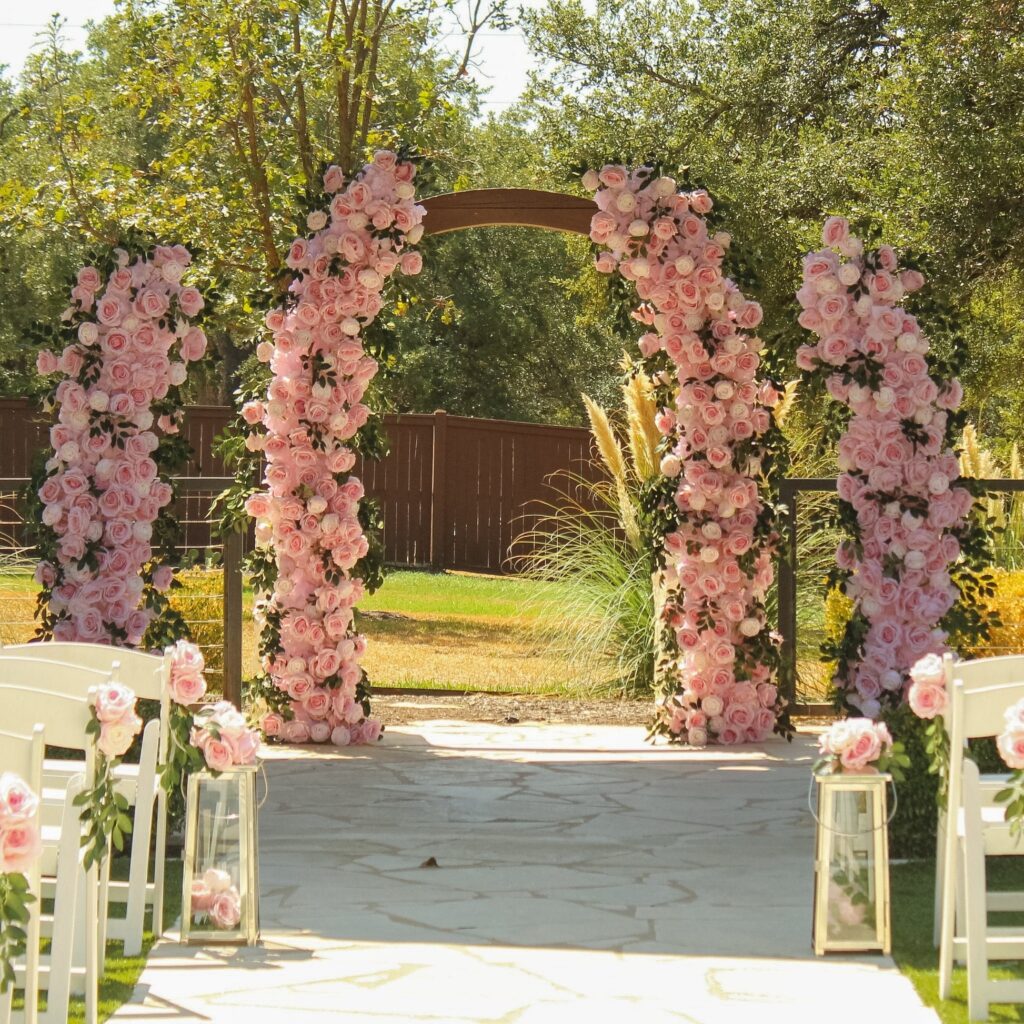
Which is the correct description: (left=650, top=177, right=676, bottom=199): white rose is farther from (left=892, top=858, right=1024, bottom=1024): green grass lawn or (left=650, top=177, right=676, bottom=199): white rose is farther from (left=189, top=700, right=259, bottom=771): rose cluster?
(left=189, top=700, right=259, bottom=771): rose cluster

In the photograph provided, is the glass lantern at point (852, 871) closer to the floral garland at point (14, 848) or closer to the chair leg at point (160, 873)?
the chair leg at point (160, 873)

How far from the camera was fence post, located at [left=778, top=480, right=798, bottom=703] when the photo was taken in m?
7.72

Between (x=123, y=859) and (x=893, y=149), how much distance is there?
9.51 metres

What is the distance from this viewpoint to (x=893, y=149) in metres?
12.7

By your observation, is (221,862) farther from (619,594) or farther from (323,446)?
(619,594)

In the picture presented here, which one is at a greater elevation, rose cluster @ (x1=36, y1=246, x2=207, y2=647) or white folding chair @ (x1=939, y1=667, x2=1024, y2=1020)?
rose cluster @ (x1=36, y1=246, x2=207, y2=647)

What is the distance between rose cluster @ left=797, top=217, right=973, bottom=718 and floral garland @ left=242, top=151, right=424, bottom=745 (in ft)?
6.58

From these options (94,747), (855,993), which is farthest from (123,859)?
(855,993)

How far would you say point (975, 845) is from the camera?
3.41m

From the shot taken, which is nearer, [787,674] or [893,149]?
[787,674]

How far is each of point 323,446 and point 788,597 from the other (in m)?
2.45

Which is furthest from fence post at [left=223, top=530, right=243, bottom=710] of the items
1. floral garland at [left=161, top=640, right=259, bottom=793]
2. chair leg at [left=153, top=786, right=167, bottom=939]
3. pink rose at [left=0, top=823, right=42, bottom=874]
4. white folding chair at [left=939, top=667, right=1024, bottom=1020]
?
pink rose at [left=0, top=823, right=42, bottom=874]

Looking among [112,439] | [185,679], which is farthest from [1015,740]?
[112,439]

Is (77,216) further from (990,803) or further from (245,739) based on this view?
(990,803)
